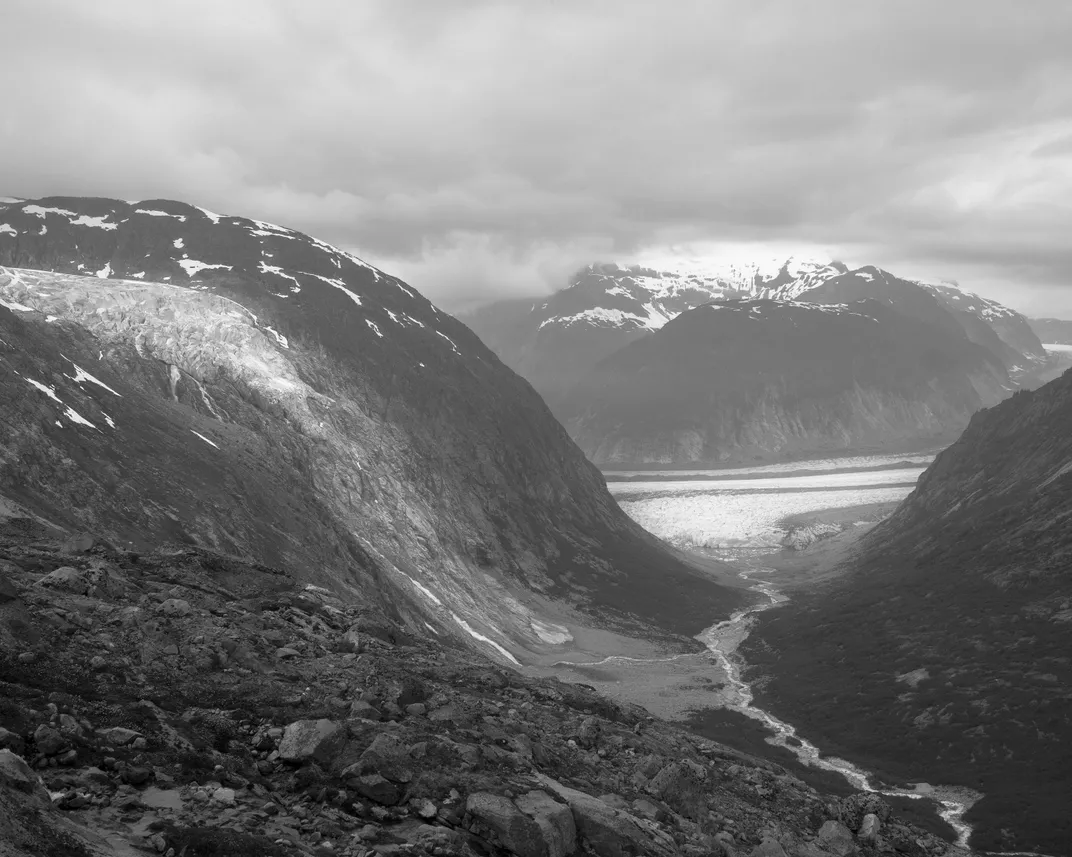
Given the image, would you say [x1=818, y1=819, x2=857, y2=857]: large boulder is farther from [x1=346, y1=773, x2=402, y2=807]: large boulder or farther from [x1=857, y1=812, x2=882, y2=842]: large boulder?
[x1=346, y1=773, x2=402, y2=807]: large boulder

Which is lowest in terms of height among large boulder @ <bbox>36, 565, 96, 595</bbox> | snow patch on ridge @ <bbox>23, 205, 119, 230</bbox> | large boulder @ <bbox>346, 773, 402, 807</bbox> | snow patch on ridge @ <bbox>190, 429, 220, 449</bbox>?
large boulder @ <bbox>346, 773, 402, 807</bbox>

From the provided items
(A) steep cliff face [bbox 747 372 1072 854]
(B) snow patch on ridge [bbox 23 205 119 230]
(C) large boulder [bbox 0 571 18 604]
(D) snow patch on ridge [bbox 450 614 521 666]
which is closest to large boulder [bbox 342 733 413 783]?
(C) large boulder [bbox 0 571 18 604]

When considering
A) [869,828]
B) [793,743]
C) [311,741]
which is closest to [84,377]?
[311,741]

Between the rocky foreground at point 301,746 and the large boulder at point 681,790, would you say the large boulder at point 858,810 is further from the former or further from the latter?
the large boulder at point 681,790

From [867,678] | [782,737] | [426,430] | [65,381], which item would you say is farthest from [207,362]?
[867,678]

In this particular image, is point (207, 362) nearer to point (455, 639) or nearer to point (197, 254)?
point (455, 639)

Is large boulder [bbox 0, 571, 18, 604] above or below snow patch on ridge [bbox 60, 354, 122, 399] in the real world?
below
